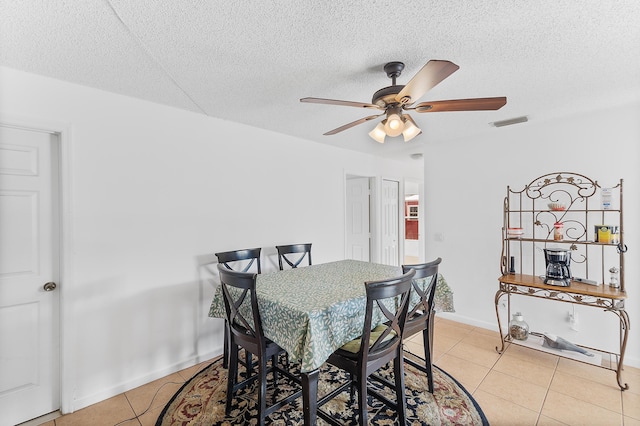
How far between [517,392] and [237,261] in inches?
103

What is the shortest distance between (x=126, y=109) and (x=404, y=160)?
420 cm

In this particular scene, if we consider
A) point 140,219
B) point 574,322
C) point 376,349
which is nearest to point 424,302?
point 376,349

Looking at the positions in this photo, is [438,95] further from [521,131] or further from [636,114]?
[636,114]

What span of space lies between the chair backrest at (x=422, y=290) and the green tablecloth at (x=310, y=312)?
0.37m

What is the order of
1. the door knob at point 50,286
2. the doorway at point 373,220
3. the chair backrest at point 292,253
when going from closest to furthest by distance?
the door knob at point 50,286
the chair backrest at point 292,253
the doorway at point 373,220

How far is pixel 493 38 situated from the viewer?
5.38 ft

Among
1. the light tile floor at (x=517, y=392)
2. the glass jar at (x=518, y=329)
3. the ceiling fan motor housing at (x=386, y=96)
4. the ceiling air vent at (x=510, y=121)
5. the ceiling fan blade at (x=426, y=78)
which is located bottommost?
the light tile floor at (x=517, y=392)

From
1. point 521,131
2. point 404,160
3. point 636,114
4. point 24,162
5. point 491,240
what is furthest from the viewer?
point 404,160

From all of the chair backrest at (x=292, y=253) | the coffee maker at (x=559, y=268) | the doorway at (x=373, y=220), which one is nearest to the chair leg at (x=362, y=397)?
the chair backrest at (x=292, y=253)

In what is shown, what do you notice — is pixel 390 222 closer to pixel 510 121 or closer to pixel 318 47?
pixel 510 121

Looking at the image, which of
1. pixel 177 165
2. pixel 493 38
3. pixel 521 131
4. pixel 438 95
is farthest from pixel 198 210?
pixel 521 131

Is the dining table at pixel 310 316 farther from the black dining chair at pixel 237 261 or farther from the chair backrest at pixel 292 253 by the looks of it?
the chair backrest at pixel 292 253

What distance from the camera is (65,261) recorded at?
2.12 metres

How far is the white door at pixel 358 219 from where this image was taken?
4.95 m
